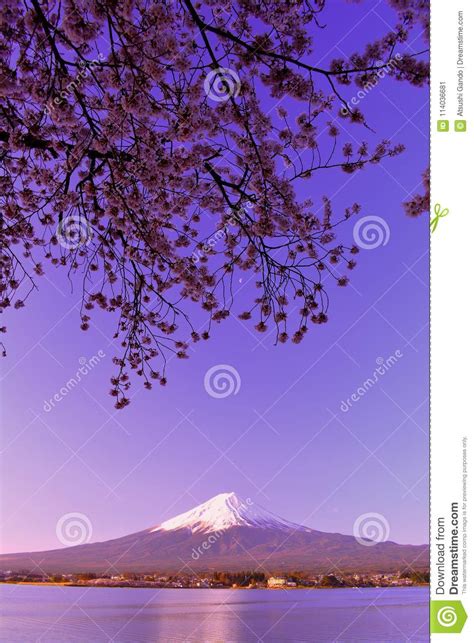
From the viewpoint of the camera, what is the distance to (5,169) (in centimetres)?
346

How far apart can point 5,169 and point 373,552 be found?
17061mm

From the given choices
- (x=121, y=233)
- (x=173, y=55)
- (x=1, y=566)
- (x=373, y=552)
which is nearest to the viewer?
(x=173, y=55)

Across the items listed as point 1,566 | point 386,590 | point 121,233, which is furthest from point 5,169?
point 386,590

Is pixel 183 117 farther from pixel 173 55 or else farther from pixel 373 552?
pixel 373 552

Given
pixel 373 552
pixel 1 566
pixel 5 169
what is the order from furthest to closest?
1. pixel 373 552
2. pixel 1 566
3. pixel 5 169
